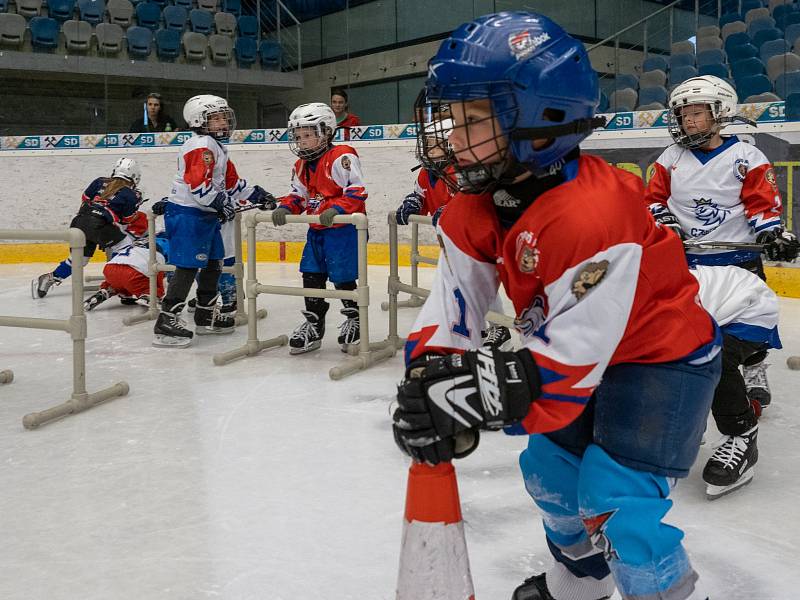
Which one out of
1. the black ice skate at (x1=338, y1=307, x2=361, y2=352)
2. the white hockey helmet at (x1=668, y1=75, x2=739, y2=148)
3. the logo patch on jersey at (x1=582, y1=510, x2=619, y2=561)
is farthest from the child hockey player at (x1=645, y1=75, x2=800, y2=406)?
the black ice skate at (x1=338, y1=307, x2=361, y2=352)

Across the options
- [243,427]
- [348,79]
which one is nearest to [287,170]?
[348,79]

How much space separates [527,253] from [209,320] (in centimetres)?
377

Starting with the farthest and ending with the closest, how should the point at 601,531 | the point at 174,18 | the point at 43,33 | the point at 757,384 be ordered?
1. the point at 174,18
2. the point at 43,33
3. the point at 757,384
4. the point at 601,531

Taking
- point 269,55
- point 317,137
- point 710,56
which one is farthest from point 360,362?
point 269,55

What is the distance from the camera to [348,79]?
364 inches

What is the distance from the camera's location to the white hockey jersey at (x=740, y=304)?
2389mm

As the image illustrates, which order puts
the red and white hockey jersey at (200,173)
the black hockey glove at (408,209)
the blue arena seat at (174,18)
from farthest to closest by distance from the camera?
the blue arena seat at (174,18) < the red and white hockey jersey at (200,173) < the black hockey glove at (408,209)

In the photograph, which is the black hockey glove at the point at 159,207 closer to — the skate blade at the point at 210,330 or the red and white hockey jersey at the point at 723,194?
the skate blade at the point at 210,330

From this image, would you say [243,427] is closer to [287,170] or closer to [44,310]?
[44,310]

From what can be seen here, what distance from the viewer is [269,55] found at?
38.2 ft

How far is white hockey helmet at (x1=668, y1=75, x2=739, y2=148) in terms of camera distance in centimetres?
268

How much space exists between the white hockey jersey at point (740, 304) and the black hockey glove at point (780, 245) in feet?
0.62

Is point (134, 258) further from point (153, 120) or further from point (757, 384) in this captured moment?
point (757, 384)

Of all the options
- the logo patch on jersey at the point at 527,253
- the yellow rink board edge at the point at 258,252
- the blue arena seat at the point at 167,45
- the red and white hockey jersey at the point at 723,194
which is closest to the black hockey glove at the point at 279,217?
the red and white hockey jersey at the point at 723,194
